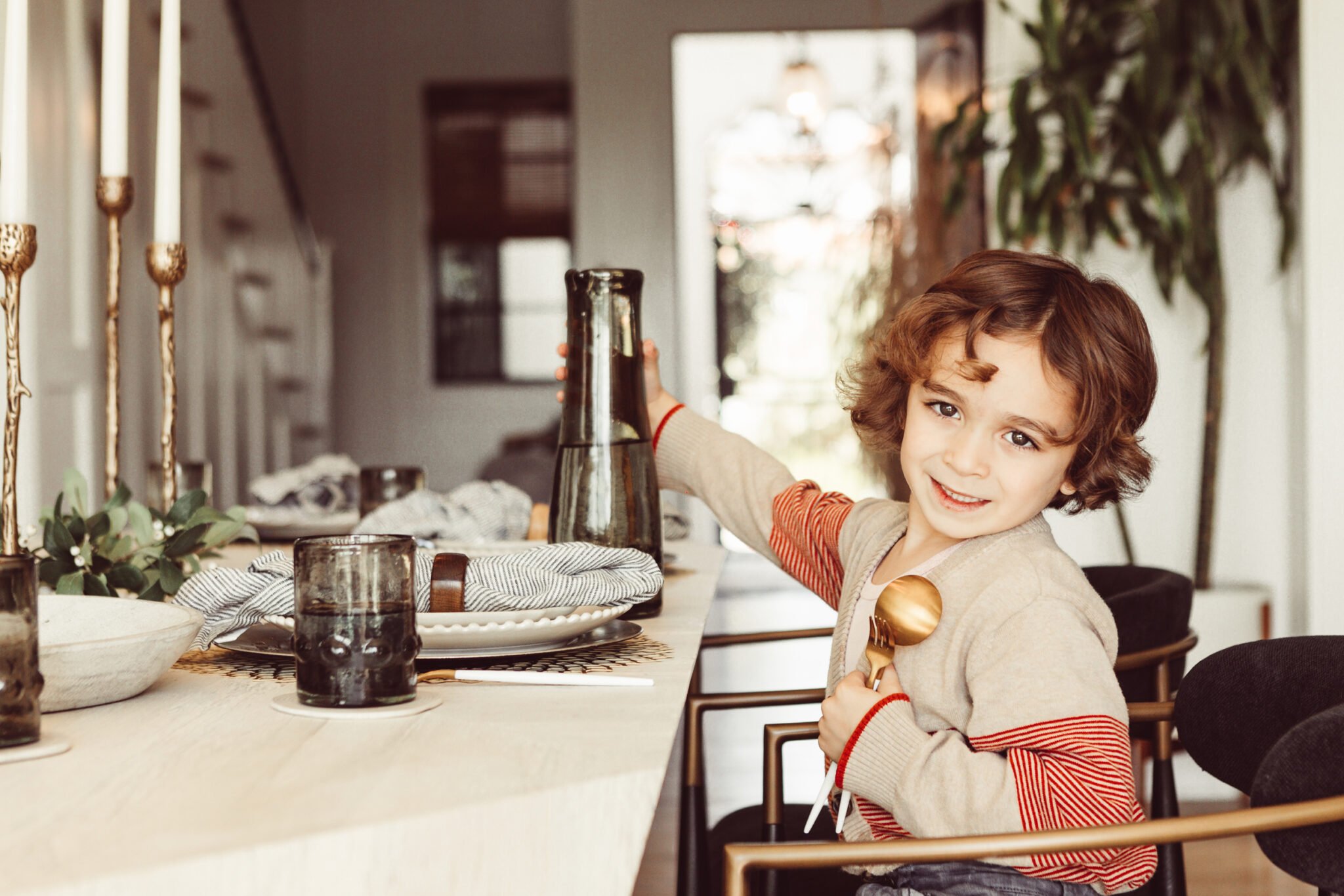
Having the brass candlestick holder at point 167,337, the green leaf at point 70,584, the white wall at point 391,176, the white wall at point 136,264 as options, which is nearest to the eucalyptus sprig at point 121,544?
the green leaf at point 70,584

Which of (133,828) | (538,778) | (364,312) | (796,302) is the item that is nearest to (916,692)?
(538,778)

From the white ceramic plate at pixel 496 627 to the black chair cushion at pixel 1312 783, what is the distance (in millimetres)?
470

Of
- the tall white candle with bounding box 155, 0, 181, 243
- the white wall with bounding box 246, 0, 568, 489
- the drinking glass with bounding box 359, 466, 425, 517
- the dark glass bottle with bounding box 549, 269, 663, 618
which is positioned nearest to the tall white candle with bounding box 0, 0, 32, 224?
the tall white candle with bounding box 155, 0, 181, 243

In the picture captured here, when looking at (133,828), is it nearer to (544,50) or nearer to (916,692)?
(916,692)

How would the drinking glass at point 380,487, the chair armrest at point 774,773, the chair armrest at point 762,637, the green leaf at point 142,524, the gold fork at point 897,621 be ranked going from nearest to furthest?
the gold fork at point 897,621 < the green leaf at point 142,524 < the chair armrest at point 774,773 < the chair armrest at point 762,637 < the drinking glass at point 380,487

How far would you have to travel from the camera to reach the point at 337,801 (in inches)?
24.2

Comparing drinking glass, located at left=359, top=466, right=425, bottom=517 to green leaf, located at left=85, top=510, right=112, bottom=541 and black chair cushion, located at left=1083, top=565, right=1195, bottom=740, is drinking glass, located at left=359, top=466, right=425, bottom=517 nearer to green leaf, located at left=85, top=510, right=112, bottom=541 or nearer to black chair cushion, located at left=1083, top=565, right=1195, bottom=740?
green leaf, located at left=85, top=510, right=112, bottom=541

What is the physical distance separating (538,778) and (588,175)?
533cm

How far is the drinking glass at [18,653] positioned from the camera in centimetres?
69

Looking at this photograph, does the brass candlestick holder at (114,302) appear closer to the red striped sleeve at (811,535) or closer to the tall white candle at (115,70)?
the tall white candle at (115,70)

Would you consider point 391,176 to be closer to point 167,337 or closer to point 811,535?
point 167,337

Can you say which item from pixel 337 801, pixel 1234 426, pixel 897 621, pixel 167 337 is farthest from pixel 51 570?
pixel 1234 426

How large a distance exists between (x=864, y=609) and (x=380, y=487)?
804 mm

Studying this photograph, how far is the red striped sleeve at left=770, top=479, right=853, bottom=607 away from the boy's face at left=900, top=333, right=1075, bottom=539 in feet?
0.84
